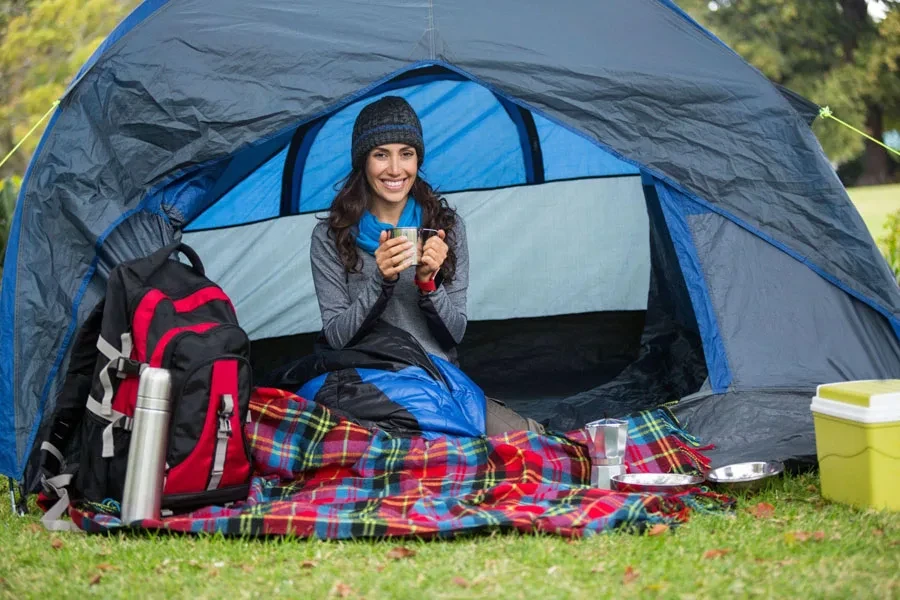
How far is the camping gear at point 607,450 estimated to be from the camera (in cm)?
307

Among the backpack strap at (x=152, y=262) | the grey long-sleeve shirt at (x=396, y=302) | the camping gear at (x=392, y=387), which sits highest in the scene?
the backpack strap at (x=152, y=262)

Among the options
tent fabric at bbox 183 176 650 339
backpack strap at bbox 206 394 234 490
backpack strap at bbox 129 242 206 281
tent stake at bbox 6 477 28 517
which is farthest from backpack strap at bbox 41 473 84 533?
tent fabric at bbox 183 176 650 339

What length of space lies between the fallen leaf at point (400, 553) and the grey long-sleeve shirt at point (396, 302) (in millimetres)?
977

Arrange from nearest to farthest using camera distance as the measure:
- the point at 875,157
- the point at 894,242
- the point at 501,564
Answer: the point at 501,564, the point at 894,242, the point at 875,157

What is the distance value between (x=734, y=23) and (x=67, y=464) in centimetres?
1987

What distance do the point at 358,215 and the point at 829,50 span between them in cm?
1914

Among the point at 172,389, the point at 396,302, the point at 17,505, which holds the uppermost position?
the point at 396,302

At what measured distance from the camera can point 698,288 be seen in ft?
11.1

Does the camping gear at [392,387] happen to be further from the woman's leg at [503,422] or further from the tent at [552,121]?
the tent at [552,121]

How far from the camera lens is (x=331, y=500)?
2.92m

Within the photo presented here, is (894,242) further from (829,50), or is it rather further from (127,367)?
(829,50)

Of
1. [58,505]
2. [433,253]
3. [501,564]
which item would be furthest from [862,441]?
[58,505]

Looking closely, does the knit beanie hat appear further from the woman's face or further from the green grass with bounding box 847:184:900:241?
the green grass with bounding box 847:184:900:241

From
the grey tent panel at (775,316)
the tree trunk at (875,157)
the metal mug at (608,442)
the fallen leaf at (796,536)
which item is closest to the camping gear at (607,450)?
the metal mug at (608,442)
